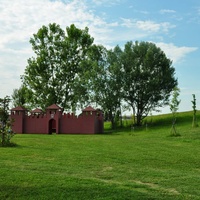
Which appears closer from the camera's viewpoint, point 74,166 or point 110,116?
point 74,166

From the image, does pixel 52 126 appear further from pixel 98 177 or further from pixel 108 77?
pixel 98 177

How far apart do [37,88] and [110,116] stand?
37.2 feet

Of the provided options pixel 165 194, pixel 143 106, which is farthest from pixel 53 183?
pixel 143 106

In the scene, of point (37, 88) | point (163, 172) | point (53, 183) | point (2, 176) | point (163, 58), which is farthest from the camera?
point (37, 88)

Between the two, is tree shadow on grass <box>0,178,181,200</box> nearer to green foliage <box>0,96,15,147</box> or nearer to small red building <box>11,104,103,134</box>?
green foliage <box>0,96,15,147</box>

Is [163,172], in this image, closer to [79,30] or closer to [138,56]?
[138,56]

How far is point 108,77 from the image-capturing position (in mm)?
38094

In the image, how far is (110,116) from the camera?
39.8 metres

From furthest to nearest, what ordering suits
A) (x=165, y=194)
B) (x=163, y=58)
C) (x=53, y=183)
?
(x=163, y=58) → (x=53, y=183) → (x=165, y=194)

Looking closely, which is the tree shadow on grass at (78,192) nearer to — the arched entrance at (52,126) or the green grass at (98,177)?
the green grass at (98,177)

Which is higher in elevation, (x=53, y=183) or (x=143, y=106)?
(x=143, y=106)

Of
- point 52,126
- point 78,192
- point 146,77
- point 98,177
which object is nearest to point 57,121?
point 52,126

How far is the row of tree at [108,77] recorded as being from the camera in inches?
1480

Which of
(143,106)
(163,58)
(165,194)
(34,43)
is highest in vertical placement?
(34,43)
